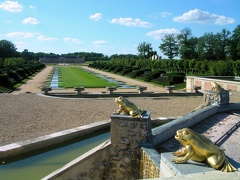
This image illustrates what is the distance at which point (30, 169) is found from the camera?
6734 mm

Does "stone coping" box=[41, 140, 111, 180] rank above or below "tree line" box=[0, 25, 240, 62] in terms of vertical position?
below

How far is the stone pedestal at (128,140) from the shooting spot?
6.19 metres

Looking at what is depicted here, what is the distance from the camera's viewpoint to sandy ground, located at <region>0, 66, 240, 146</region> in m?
9.24

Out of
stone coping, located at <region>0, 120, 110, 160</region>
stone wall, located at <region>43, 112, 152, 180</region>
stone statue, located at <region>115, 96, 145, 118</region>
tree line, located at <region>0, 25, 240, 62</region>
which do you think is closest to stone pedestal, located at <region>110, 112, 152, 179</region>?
stone wall, located at <region>43, 112, 152, 180</region>

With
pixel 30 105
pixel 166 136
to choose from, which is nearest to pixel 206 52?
pixel 30 105

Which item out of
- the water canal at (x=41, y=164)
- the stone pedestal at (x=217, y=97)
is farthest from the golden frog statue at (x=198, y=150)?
the stone pedestal at (x=217, y=97)

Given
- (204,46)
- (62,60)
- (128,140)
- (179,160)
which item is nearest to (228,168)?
(179,160)

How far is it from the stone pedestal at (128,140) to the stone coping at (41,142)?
2451 mm

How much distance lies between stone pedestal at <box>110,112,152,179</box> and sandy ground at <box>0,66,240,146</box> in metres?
3.44

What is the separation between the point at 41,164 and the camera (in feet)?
22.9

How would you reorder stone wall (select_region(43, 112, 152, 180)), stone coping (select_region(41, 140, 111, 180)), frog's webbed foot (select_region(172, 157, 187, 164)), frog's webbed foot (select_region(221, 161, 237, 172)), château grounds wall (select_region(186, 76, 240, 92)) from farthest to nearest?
1. château grounds wall (select_region(186, 76, 240, 92))
2. stone wall (select_region(43, 112, 152, 180))
3. stone coping (select_region(41, 140, 111, 180))
4. frog's webbed foot (select_region(172, 157, 187, 164))
5. frog's webbed foot (select_region(221, 161, 237, 172))

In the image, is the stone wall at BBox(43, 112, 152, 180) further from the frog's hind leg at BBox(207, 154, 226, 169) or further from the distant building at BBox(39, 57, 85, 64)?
the distant building at BBox(39, 57, 85, 64)

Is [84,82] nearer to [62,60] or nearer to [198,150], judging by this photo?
[198,150]

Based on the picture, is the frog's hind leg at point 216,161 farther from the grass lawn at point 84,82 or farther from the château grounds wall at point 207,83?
the grass lawn at point 84,82
